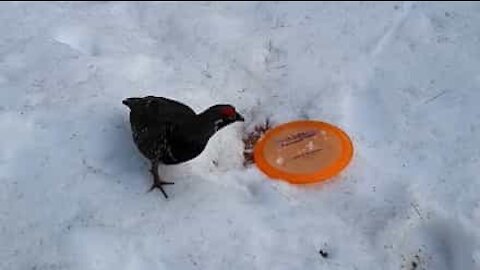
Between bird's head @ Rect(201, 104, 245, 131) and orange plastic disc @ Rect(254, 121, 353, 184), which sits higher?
bird's head @ Rect(201, 104, 245, 131)

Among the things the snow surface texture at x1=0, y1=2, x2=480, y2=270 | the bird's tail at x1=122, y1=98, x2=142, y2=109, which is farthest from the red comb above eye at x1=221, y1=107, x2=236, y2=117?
the bird's tail at x1=122, y1=98, x2=142, y2=109

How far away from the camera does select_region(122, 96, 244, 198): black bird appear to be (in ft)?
11.5

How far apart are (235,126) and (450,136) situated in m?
1.25

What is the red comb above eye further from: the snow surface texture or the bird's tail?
the bird's tail

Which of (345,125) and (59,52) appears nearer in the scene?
(345,125)

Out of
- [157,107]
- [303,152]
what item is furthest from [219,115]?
[303,152]

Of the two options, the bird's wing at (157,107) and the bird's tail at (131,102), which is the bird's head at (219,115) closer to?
the bird's wing at (157,107)

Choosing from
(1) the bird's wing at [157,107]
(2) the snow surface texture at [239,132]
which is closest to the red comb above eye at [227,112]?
(1) the bird's wing at [157,107]

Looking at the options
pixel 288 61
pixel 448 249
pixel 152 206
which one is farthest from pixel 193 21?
pixel 448 249

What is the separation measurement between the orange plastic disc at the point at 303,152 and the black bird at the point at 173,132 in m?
0.39

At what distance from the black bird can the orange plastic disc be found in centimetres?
39

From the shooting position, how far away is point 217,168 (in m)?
3.82

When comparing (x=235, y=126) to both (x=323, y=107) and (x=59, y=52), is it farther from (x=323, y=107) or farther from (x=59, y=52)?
(x=59, y=52)

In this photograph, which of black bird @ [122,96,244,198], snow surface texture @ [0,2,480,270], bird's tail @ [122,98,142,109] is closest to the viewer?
snow surface texture @ [0,2,480,270]
